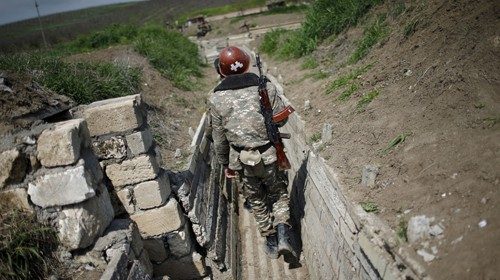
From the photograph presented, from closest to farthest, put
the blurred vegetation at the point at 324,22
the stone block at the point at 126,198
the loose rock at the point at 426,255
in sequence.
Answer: the loose rock at the point at 426,255
the stone block at the point at 126,198
the blurred vegetation at the point at 324,22

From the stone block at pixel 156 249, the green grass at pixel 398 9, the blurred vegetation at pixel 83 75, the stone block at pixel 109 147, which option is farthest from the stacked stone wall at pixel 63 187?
the green grass at pixel 398 9

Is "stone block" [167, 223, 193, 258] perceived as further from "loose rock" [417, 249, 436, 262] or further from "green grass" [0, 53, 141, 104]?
"green grass" [0, 53, 141, 104]

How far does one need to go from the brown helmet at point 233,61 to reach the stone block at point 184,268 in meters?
2.40

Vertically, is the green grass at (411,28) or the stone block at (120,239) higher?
the green grass at (411,28)

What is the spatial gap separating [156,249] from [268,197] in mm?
1747

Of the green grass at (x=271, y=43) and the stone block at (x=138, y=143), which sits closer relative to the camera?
the stone block at (x=138, y=143)

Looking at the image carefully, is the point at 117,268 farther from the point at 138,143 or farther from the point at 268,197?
the point at 268,197

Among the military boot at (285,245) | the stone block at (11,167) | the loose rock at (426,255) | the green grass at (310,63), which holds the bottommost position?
the military boot at (285,245)

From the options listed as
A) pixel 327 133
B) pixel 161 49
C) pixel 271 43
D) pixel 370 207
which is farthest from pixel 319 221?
pixel 271 43

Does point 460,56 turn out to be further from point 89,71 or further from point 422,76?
point 89,71

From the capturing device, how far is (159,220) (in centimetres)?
367

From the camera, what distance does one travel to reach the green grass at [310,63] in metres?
9.22

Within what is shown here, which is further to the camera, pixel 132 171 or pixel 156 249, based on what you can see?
pixel 156 249

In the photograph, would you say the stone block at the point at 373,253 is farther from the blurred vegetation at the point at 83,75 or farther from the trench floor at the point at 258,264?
the blurred vegetation at the point at 83,75
